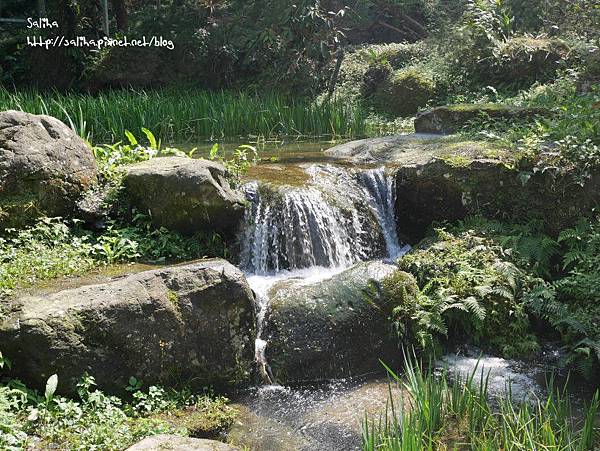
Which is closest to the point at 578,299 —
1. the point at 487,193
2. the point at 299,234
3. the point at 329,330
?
the point at 487,193

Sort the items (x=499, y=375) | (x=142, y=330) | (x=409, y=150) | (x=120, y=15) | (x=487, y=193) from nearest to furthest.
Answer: (x=142, y=330)
(x=499, y=375)
(x=487, y=193)
(x=409, y=150)
(x=120, y=15)

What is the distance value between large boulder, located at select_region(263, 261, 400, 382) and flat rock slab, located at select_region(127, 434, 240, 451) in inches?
64.6

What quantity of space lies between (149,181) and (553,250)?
4.18m

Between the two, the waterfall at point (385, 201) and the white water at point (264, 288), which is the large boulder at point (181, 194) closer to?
the white water at point (264, 288)

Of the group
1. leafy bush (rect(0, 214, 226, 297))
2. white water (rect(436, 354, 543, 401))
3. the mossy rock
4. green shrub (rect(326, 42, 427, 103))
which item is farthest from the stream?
green shrub (rect(326, 42, 427, 103))

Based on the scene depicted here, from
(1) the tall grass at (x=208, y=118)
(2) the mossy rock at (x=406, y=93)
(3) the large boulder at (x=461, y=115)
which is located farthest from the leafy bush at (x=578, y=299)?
(2) the mossy rock at (x=406, y=93)

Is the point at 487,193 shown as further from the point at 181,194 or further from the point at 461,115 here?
the point at 181,194

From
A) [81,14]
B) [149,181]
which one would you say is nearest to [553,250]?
[149,181]

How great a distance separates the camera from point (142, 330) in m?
5.36

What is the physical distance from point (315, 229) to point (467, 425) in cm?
387

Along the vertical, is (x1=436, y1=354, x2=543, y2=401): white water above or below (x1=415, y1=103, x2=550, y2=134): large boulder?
below

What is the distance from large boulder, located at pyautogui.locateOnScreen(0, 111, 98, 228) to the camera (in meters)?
6.50

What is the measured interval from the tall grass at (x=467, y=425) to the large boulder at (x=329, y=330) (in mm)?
1625

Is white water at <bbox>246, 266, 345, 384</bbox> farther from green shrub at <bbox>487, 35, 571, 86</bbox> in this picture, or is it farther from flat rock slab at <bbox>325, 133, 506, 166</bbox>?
green shrub at <bbox>487, 35, 571, 86</bbox>
